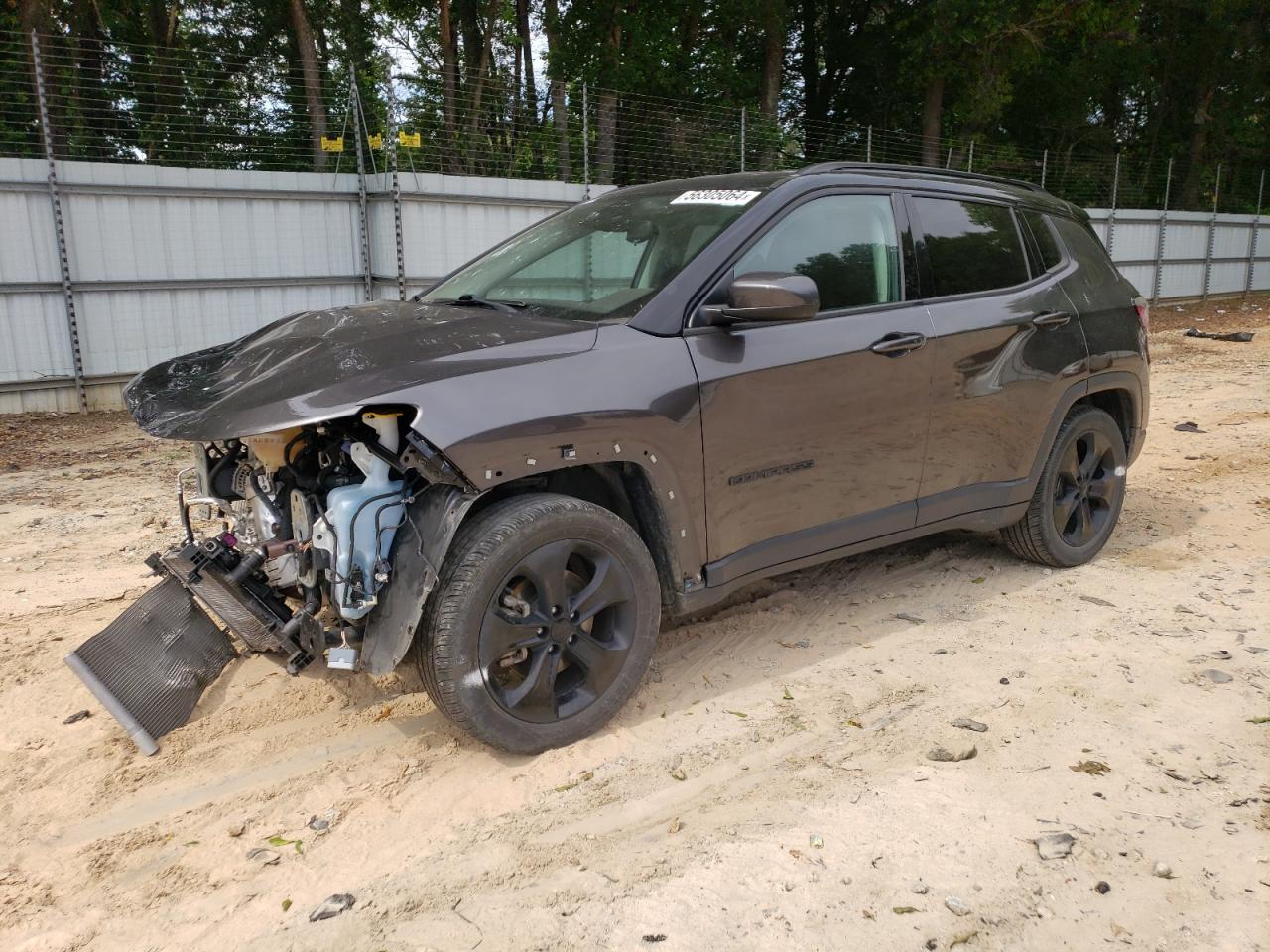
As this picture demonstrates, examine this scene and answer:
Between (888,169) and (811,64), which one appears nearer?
(888,169)

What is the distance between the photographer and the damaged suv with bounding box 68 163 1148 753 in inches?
117

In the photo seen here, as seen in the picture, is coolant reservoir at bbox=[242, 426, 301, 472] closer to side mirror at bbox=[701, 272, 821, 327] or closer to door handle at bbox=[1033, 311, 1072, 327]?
side mirror at bbox=[701, 272, 821, 327]

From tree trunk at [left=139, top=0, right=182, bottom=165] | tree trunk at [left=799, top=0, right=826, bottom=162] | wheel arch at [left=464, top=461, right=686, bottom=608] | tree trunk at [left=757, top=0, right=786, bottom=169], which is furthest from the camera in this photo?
tree trunk at [left=799, top=0, right=826, bottom=162]

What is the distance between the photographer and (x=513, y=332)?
334 centimetres

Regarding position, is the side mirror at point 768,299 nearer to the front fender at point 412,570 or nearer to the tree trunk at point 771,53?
the front fender at point 412,570

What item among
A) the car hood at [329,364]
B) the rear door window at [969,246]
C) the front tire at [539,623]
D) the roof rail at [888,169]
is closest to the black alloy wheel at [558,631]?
the front tire at [539,623]

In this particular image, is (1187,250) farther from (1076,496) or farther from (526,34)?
(1076,496)

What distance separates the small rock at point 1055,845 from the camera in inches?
109

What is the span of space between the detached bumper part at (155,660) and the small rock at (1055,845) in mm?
2694

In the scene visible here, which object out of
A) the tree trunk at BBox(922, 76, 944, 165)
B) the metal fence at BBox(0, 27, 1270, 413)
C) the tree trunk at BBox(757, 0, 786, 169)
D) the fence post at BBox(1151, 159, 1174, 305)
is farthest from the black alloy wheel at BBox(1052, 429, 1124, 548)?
the tree trunk at BBox(922, 76, 944, 165)

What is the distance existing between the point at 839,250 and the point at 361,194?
8.69 m

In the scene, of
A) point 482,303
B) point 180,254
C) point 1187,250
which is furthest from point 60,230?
point 1187,250

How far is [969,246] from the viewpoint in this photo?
4453 mm

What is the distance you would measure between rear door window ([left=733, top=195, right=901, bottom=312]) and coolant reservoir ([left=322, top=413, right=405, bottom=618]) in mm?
1472
